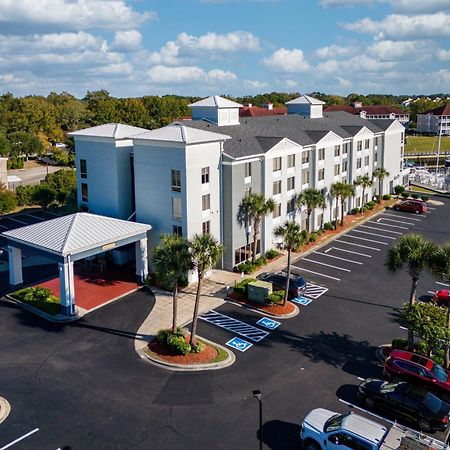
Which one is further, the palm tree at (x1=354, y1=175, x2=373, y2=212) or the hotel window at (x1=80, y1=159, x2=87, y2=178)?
the palm tree at (x1=354, y1=175, x2=373, y2=212)

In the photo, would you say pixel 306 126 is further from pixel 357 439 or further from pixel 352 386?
pixel 357 439

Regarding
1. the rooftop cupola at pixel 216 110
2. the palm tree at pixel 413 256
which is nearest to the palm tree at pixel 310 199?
the rooftop cupola at pixel 216 110

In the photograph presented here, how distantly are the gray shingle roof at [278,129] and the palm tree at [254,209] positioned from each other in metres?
3.82

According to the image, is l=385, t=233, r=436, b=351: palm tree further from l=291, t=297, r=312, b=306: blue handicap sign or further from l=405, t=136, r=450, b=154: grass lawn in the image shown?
l=405, t=136, r=450, b=154: grass lawn

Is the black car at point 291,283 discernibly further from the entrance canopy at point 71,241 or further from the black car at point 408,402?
the black car at point 408,402

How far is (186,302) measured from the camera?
3519 cm

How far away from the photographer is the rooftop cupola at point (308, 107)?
68.9m

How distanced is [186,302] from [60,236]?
393 inches

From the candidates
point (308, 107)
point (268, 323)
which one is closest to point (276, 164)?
point (268, 323)

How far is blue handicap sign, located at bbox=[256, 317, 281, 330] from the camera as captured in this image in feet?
104

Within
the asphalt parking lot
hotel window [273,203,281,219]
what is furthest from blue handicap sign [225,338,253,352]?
hotel window [273,203,281,219]

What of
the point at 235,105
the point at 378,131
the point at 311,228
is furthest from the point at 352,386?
the point at 378,131

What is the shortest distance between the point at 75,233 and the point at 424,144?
13204 centimetres

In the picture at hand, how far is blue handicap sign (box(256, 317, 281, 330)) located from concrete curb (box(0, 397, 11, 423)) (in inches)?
615
